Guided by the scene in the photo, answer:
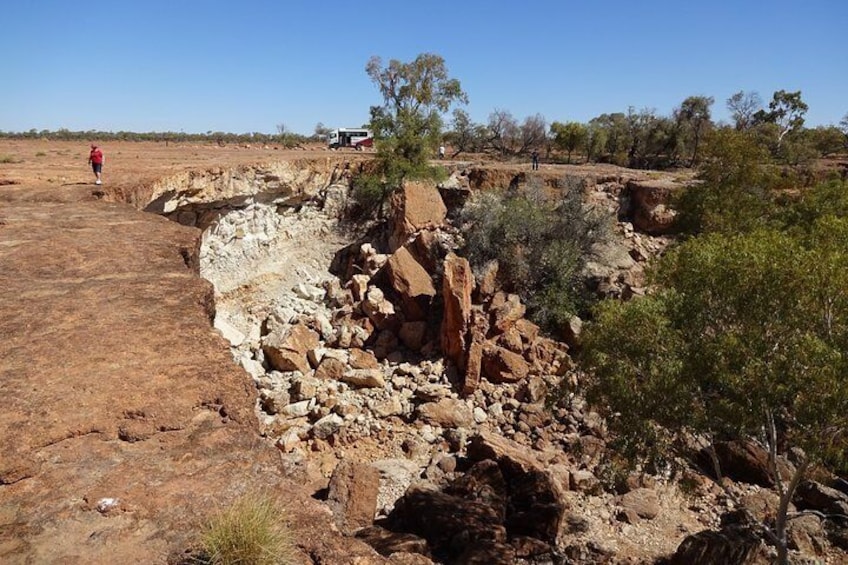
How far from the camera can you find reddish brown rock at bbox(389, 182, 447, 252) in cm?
1817

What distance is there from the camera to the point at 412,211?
1834cm

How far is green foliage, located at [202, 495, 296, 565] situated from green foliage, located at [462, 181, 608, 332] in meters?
13.1

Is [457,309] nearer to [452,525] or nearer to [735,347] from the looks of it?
[452,525]

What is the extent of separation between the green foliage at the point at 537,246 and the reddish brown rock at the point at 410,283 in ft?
6.74

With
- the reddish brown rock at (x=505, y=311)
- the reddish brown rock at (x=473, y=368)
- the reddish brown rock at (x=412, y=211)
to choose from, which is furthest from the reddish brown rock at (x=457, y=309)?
the reddish brown rock at (x=412, y=211)

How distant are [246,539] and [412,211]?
15493 mm

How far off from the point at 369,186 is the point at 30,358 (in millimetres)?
15464

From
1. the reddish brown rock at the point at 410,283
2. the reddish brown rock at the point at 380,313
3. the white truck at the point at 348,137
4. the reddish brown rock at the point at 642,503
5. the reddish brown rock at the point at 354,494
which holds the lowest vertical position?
the reddish brown rock at the point at 642,503

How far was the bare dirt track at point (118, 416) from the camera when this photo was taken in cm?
369

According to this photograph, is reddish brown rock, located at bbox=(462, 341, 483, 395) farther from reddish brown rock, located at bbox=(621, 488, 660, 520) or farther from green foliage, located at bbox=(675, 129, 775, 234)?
green foliage, located at bbox=(675, 129, 775, 234)

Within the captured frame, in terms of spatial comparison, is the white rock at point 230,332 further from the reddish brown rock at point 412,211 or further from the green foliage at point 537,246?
the green foliage at point 537,246

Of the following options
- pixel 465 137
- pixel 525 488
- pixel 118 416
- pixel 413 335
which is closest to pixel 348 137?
pixel 465 137

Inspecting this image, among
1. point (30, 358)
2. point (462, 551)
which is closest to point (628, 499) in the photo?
point (462, 551)

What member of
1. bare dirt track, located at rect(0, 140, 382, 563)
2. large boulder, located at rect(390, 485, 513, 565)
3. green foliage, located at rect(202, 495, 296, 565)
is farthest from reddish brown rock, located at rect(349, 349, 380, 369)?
green foliage, located at rect(202, 495, 296, 565)
